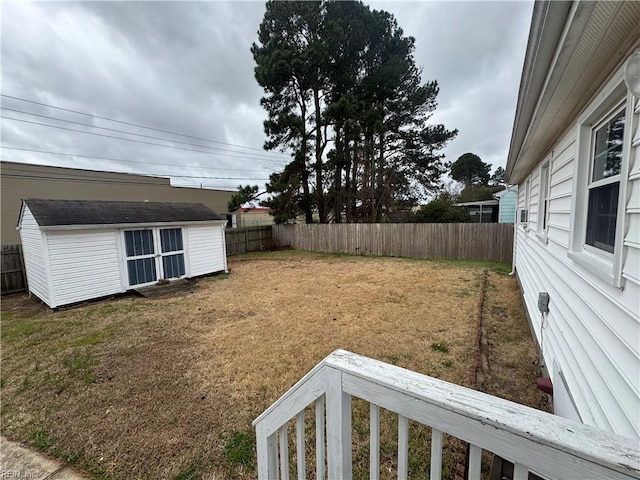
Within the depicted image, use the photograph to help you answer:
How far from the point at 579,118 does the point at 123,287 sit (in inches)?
345

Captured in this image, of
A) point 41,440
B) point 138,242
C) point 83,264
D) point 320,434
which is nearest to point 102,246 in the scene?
point 83,264

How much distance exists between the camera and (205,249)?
885cm

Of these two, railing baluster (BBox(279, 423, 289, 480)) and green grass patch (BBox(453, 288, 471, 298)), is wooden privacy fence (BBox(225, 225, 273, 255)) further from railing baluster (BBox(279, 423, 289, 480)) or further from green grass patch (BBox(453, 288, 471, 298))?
railing baluster (BBox(279, 423, 289, 480))

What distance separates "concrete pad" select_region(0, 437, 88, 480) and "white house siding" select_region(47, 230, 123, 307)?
188 inches

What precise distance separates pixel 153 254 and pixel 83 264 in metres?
1.54

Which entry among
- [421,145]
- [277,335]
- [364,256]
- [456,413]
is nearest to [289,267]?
[364,256]

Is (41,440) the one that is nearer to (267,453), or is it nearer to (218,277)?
(267,453)

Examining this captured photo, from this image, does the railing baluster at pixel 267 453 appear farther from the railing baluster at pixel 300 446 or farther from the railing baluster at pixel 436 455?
the railing baluster at pixel 436 455

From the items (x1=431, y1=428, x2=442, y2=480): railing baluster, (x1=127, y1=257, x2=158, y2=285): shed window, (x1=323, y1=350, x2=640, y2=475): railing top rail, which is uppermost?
(x1=323, y1=350, x2=640, y2=475): railing top rail

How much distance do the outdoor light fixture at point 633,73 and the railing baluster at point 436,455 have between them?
166 centimetres

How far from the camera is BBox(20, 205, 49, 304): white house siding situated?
6.07 m

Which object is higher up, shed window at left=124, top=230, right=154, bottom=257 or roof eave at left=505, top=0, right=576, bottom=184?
roof eave at left=505, top=0, right=576, bottom=184

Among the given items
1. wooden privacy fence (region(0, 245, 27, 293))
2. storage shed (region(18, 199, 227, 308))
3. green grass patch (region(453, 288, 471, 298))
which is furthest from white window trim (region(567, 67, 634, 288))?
wooden privacy fence (region(0, 245, 27, 293))

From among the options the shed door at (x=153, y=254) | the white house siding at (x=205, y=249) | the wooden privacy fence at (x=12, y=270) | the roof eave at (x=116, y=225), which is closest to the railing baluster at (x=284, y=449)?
the roof eave at (x=116, y=225)
